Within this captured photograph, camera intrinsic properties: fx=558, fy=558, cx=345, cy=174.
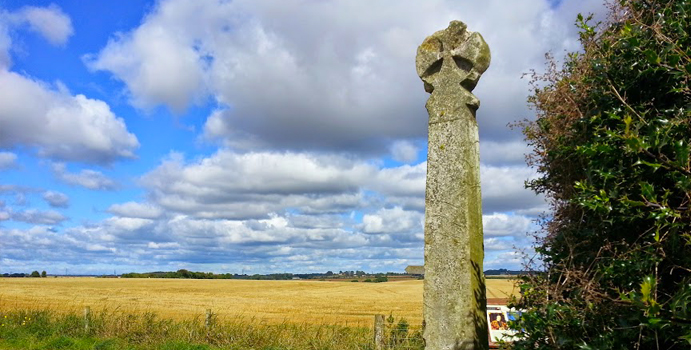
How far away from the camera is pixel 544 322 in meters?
3.61

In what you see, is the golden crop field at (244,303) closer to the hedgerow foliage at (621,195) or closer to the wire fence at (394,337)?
the hedgerow foliage at (621,195)

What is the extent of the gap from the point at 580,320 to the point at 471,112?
7.39ft

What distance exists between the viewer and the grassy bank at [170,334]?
1259 cm

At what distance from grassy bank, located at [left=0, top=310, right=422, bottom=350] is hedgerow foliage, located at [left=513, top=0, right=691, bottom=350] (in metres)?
7.34

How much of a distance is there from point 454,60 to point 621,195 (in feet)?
7.98

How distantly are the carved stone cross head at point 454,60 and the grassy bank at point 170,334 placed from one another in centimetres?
668

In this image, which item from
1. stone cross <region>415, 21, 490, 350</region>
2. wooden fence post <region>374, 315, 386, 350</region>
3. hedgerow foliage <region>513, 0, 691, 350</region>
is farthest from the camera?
wooden fence post <region>374, 315, 386, 350</region>

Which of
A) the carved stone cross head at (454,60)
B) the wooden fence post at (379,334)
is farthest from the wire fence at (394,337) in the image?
the carved stone cross head at (454,60)

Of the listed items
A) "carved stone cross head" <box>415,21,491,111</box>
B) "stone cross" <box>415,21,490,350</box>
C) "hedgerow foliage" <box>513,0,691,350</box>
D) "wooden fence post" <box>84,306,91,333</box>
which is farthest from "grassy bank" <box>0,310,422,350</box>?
"hedgerow foliage" <box>513,0,691,350</box>

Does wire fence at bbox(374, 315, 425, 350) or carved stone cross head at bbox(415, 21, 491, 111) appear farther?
wire fence at bbox(374, 315, 425, 350)

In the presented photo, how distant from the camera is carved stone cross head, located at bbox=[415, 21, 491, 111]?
516 cm

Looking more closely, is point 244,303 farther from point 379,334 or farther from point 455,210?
point 455,210

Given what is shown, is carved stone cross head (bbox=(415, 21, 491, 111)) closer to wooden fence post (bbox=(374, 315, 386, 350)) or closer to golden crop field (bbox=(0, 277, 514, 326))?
golden crop field (bbox=(0, 277, 514, 326))

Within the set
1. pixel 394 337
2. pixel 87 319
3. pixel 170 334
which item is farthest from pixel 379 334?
pixel 87 319
